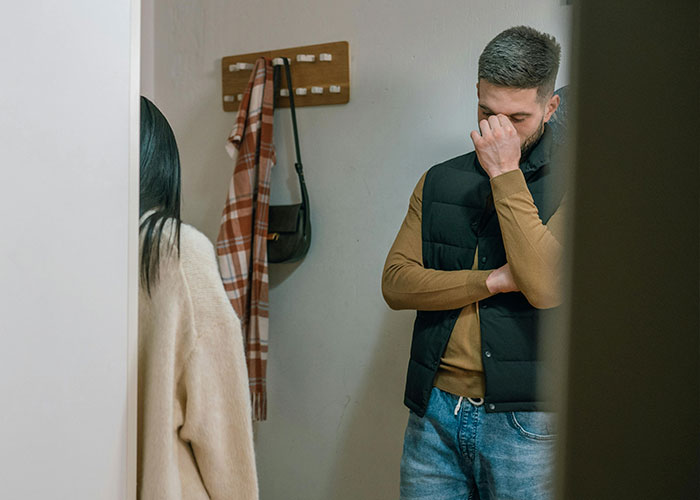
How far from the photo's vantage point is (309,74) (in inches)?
54.4

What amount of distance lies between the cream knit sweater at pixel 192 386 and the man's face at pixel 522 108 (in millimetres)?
478

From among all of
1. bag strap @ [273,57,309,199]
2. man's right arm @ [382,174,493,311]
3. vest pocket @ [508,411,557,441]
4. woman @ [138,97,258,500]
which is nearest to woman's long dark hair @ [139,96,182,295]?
woman @ [138,97,258,500]

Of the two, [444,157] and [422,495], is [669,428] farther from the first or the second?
[444,157]

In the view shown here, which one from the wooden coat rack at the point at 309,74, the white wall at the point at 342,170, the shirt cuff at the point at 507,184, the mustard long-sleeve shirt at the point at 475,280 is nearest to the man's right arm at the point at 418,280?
the mustard long-sleeve shirt at the point at 475,280

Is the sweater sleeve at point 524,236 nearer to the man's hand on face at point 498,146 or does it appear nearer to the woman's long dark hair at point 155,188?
the man's hand on face at point 498,146

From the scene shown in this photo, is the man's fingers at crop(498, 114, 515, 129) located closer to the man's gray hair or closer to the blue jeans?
the man's gray hair

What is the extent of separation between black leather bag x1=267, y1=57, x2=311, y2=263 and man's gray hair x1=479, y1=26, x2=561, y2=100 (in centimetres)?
52

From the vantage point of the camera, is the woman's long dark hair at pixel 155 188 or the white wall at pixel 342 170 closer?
the woman's long dark hair at pixel 155 188

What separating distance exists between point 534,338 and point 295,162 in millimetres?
705

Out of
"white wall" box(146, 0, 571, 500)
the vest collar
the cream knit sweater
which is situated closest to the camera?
the cream knit sweater

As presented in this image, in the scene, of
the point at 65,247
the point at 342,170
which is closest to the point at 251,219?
the point at 342,170

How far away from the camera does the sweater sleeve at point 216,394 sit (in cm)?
66

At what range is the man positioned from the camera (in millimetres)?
865

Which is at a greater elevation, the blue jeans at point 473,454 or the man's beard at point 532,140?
the man's beard at point 532,140
